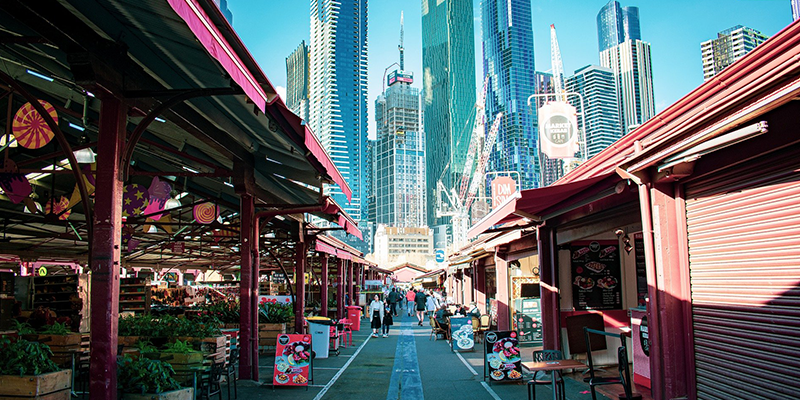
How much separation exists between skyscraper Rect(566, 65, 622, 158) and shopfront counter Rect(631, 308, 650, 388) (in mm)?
185839

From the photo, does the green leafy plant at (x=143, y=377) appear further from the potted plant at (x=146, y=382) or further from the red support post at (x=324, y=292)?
the red support post at (x=324, y=292)

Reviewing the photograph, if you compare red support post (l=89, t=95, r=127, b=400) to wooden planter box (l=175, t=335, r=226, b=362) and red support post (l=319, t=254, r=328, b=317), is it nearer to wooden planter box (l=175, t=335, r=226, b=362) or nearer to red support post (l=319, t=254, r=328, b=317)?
wooden planter box (l=175, t=335, r=226, b=362)

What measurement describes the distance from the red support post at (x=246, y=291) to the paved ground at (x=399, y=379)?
1.23 feet

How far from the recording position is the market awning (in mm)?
7756

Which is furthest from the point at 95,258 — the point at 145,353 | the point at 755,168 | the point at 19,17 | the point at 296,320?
the point at 296,320

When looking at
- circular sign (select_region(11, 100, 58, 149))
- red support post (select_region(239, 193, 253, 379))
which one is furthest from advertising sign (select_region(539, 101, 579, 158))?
circular sign (select_region(11, 100, 58, 149))

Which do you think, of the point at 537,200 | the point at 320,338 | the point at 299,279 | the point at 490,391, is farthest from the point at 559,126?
the point at 490,391

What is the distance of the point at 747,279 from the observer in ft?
17.3

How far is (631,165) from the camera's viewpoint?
650 cm

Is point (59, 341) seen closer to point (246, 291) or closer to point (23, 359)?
point (246, 291)

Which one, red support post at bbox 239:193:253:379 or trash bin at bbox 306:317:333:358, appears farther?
trash bin at bbox 306:317:333:358

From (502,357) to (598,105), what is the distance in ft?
632

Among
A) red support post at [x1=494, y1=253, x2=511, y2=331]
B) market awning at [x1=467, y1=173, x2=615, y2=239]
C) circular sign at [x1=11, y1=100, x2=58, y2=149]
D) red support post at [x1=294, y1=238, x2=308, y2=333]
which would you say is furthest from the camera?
red support post at [x1=494, y1=253, x2=511, y2=331]

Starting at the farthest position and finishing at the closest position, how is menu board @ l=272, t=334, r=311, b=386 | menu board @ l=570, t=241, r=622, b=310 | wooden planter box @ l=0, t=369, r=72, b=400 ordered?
menu board @ l=570, t=241, r=622, b=310 < menu board @ l=272, t=334, r=311, b=386 < wooden planter box @ l=0, t=369, r=72, b=400
